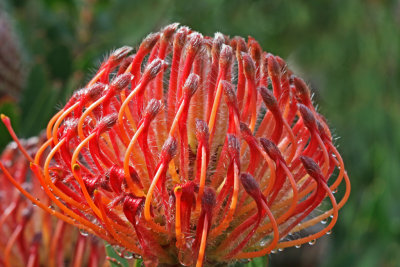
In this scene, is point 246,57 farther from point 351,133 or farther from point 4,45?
point 351,133

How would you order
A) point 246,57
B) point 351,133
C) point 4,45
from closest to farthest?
point 246,57, point 4,45, point 351,133

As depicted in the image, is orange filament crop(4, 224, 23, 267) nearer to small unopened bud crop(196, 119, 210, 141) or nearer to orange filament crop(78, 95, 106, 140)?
orange filament crop(78, 95, 106, 140)

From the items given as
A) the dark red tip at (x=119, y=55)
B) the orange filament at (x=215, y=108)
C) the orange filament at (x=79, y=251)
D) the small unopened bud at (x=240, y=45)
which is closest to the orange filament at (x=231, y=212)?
the orange filament at (x=215, y=108)

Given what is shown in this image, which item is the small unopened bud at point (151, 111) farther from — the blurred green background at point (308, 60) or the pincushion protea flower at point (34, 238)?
the blurred green background at point (308, 60)

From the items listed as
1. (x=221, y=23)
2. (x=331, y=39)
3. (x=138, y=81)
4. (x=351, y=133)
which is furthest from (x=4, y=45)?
(x=331, y=39)

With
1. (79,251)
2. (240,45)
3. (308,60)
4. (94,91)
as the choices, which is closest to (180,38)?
(240,45)

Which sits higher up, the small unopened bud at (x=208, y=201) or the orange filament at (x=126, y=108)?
the orange filament at (x=126, y=108)
